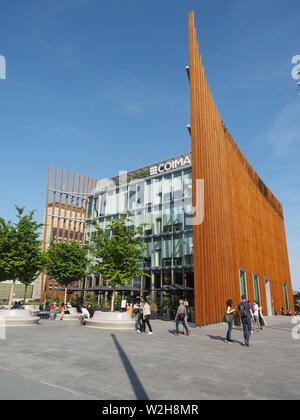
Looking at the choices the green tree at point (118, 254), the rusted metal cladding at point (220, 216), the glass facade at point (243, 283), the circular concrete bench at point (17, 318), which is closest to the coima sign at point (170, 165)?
the rusted metal cladding at point (220, 216)

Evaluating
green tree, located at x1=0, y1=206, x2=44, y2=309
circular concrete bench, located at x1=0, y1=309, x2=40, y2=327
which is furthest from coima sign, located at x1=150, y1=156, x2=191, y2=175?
circular concrete bench, located at x1=0, y1=309, x2=40, y2=327

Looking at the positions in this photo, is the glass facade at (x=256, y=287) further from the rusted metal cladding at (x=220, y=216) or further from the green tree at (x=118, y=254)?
the green tree at (x=118, y=254)

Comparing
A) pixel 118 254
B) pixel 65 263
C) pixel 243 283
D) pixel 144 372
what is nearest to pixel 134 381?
pixel 144 372

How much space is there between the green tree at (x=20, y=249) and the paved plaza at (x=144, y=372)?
912 centimetres

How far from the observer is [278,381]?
5613 mm

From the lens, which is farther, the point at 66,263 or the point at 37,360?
the point at 66,263

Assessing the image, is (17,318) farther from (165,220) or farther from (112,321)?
(165,220)

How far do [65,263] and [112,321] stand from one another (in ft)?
37.7

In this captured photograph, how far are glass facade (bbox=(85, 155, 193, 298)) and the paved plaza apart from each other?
66.8 feet

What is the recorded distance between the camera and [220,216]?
2223 centimetres

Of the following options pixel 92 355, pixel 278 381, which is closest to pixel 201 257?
pixel 92 355

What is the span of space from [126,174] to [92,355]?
111 feet

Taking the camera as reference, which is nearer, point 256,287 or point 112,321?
point 112,321
